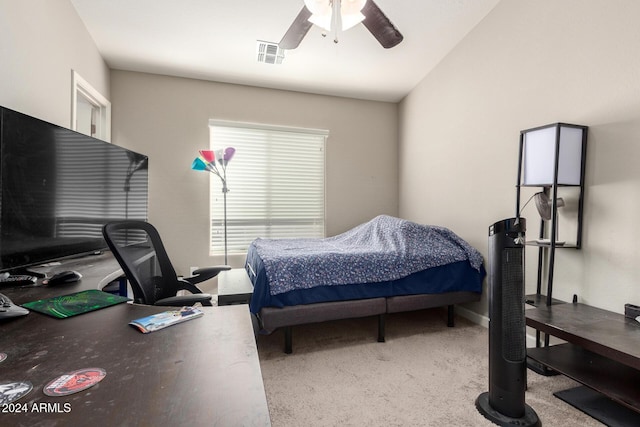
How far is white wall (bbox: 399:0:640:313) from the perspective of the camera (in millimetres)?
1859

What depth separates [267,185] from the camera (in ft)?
13.0

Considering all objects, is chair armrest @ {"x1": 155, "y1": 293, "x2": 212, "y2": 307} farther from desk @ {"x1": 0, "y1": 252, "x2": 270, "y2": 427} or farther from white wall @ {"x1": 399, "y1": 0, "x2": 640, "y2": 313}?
white wall @ {"x1": 399, "y1": 0, "x2": 640, "y2": 313}

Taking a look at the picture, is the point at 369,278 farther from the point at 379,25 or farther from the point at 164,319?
the point at 379,25

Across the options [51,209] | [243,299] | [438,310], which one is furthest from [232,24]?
[438,310]

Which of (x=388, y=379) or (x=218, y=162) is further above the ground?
(x=218, y=162)

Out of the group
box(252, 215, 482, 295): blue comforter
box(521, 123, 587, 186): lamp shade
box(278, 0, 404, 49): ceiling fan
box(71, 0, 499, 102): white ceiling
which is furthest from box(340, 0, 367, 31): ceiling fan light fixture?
box(252, 215, 482, 295): blue comforter

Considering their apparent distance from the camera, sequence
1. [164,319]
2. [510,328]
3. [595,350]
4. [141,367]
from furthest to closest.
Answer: [510,328] → [595,350] → [164,319] → [141,367]

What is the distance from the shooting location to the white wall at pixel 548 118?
6.10ft

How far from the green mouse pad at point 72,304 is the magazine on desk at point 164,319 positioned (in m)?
0.26

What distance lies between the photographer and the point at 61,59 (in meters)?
2.32

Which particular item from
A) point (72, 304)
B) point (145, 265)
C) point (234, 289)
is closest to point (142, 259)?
point (145, 265)

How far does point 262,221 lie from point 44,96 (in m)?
2.34

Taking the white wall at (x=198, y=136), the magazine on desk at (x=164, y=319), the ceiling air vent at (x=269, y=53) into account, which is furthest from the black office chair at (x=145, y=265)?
the ceiling air vent at (x=269, y=53)

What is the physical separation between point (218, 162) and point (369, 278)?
2218mm
